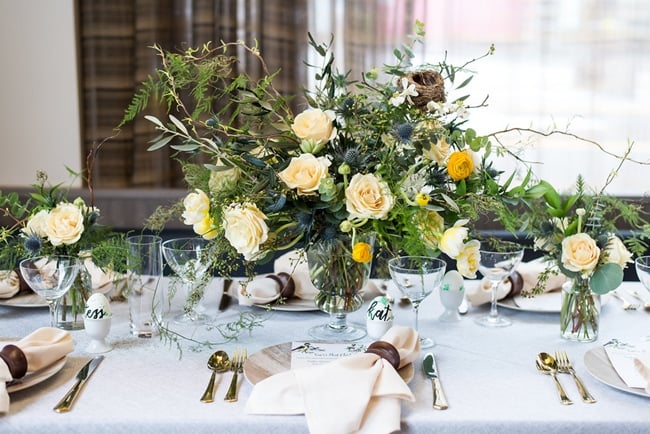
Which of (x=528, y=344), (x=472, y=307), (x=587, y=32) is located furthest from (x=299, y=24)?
(x=528, y=344)

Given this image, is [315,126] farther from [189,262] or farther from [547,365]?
[547,365]

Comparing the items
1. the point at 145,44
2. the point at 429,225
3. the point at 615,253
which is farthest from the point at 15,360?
the point at 145,44

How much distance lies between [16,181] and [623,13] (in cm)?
327

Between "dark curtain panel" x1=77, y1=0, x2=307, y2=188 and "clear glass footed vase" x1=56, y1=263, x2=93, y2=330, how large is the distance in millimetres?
2384

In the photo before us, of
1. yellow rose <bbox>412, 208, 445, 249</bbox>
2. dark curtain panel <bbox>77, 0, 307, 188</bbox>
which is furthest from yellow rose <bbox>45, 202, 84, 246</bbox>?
dark curtain panel <bbox>77, 0, 307, 188</bbox>

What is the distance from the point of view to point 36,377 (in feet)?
3.95

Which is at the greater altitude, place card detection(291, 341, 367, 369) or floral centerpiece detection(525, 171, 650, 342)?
floral centerpiece detection(525, 171, 650, 342)

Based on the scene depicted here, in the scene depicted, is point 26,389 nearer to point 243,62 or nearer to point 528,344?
point 528,344

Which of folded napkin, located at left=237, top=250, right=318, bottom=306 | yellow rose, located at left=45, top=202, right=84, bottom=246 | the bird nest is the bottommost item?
folded napkin, located at left=237, top=250, right=318, bottom=306

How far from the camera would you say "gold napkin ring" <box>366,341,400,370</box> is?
4.01 ft

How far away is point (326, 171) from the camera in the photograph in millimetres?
1288

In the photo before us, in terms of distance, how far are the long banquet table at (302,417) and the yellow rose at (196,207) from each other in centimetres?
24

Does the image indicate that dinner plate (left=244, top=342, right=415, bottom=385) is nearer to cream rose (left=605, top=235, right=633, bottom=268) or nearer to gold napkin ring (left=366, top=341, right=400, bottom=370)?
gold napkin ring (left=366, top=341, right=400, bottom=370)

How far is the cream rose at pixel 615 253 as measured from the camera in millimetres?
1423
